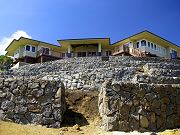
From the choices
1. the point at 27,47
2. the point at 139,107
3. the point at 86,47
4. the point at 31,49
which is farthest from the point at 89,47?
the point at 139,107

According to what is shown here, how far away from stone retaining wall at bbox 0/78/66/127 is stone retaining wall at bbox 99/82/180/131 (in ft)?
6.28

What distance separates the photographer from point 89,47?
180ft

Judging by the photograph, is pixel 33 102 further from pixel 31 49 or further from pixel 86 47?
pixel 86 47

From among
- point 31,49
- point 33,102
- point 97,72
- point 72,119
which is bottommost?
point 72,119

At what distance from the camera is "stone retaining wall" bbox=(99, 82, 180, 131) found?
492 inches

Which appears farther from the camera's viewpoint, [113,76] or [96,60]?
[96,60]

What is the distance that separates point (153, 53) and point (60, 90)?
3919cm

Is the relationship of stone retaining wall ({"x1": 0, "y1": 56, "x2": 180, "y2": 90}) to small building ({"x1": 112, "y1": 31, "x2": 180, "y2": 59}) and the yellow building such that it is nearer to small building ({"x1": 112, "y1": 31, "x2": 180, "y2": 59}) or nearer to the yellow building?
small building ({"x1": 112, "y1": 31, "x2": 180, "y2": 59})

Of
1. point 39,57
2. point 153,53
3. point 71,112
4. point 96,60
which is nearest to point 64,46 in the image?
point 39,57

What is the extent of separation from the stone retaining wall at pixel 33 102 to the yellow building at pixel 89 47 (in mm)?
32552

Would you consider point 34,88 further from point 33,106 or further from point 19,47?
point 19,47

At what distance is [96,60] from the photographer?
32.5m

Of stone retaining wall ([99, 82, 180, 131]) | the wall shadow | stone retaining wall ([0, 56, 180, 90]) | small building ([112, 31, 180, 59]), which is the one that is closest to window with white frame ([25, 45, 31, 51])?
small building ([112, 31, 180, 59])

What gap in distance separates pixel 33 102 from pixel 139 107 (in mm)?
4342
